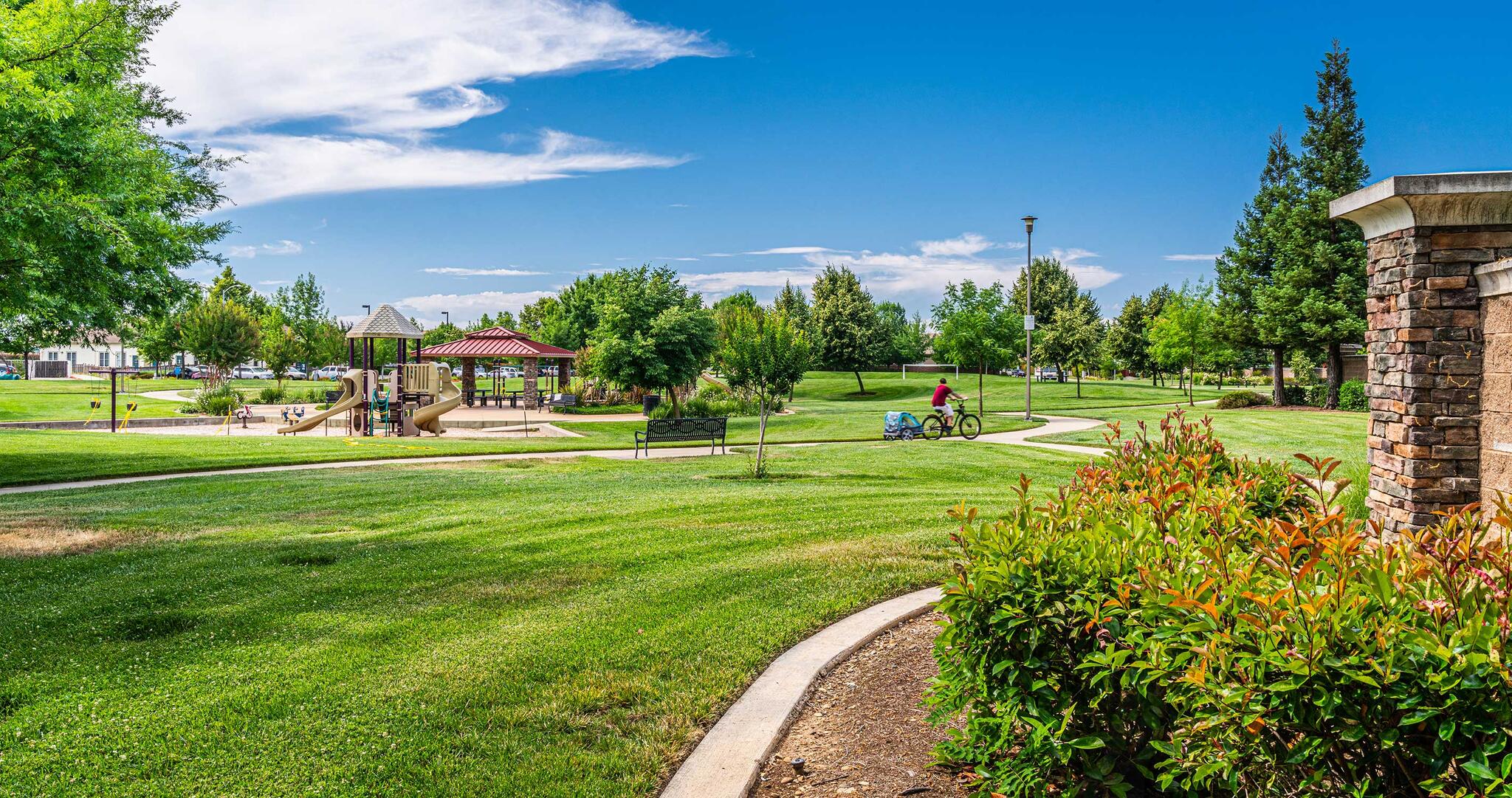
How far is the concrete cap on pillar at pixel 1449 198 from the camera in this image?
454cm

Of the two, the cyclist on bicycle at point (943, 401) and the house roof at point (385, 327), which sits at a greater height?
the house roof at point (385, 327)

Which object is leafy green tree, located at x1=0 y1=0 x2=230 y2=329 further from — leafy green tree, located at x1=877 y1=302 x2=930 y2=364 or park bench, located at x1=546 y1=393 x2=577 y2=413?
leafy green tree, located at x1=877 y1=302 x2=930 y2=364

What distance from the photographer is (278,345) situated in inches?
Answer: 2327

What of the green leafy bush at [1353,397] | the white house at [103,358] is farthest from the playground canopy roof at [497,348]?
the white house at [103,358]

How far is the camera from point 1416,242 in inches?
186

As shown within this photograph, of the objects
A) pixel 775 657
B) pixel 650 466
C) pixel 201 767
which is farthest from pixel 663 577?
pixel 650 466

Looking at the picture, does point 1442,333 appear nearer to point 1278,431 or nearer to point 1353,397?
point 1278,431

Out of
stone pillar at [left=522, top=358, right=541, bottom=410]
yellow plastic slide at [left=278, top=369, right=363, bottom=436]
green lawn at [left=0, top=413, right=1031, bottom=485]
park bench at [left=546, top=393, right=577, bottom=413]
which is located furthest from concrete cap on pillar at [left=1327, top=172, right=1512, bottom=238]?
stone pillar at [left=522, top=358, right=541, bottom=410]

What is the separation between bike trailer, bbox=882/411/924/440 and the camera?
21219 millimetres

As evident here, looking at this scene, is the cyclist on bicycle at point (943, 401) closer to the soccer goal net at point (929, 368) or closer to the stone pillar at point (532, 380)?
the stone pillar at point (532, 380)

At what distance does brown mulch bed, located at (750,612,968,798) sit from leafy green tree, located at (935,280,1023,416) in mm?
26015

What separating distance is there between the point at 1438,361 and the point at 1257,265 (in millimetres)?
34859

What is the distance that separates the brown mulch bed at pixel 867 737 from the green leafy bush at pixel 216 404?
107ft

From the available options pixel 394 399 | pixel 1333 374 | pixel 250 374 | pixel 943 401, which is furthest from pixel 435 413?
pixel 250 374
